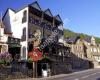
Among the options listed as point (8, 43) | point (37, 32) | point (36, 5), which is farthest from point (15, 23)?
point (8, 43)

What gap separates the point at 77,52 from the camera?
85.0 metres

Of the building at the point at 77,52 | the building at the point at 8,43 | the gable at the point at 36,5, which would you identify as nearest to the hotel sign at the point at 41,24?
the gable at the point at 36,5

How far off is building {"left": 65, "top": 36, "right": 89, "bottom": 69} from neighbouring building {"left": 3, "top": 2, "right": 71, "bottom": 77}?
1029 inches

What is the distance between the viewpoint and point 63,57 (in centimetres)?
5256

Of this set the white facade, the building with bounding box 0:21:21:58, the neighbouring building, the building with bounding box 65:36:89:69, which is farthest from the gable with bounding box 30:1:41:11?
the building with bounding box 65:36:89:69

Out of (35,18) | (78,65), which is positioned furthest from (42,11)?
(78,65)

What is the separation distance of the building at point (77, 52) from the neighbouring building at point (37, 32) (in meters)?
26.1

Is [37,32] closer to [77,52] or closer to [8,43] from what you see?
[8,43]

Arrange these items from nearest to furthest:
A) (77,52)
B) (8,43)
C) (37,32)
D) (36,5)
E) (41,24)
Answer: (8,43)
(37,32)
(36,5)
(41,24)
(77,52)

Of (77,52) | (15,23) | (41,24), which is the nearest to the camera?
(15,23)

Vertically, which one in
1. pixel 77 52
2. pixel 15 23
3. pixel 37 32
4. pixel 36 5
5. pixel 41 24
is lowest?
pixel 77 52

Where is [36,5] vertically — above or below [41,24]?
above

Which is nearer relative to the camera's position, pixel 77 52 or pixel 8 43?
pixel 8 43

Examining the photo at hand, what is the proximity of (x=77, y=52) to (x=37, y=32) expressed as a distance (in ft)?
134
